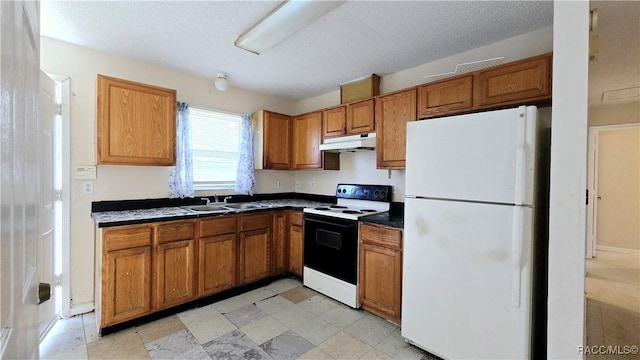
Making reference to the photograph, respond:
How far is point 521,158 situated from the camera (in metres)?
1.56

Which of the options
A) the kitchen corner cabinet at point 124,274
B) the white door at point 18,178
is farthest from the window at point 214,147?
the white door at point 18,178

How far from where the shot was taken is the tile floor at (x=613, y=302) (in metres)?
2.24

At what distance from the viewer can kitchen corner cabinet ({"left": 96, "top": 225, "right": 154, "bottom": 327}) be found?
2139 mm

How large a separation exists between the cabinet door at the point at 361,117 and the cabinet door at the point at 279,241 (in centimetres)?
131

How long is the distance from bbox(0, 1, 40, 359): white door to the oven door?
220 centimetres

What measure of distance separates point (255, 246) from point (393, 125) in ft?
6.43

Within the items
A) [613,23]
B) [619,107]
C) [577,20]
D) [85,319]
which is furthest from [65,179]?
[619,107]

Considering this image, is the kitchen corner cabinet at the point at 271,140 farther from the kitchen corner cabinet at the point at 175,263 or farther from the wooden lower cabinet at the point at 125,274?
the wooden lower cabinet at the point at 125,274

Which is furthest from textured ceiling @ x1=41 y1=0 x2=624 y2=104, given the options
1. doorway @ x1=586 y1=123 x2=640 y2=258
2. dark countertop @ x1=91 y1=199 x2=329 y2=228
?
doorway @ x1=586 y1=123 x2=640 y2=258

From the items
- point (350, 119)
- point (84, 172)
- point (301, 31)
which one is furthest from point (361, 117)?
point (84, 172)

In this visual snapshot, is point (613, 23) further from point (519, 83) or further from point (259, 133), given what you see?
point (259, 133)

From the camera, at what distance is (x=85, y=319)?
95.0 inches

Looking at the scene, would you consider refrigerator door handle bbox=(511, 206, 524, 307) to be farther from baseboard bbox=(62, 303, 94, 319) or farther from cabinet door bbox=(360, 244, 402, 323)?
baseboard bbox=(62, 303, 94, 319)

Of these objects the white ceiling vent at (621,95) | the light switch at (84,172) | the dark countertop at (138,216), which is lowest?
the dark countertop at (138,216)
